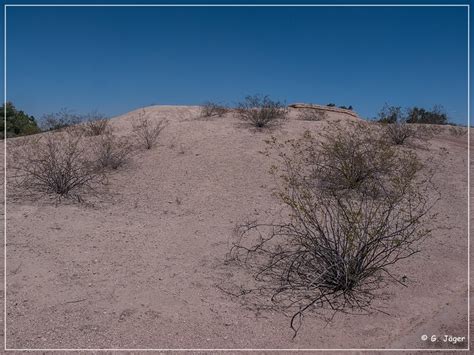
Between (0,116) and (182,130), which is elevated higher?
(0,116)

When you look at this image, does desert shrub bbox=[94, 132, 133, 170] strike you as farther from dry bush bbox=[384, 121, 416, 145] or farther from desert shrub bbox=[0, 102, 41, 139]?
desert shrub bbox=[0, 102, 41, 139]

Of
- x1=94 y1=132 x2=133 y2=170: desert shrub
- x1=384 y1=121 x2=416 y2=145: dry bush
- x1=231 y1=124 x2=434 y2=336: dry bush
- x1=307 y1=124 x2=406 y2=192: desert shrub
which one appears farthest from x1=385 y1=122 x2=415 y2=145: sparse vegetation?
x1=231 y1=124 x2=434 y2=336: dry bush

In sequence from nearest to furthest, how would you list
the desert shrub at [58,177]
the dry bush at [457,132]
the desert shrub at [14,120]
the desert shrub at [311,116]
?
the desert shrub at [58,177]
the desert shrub at [311,116]
the dry bush at [457,132]
the desert shrub at [14,120]

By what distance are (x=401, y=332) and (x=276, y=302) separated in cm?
122

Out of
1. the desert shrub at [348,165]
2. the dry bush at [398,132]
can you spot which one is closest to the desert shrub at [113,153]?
the desert shrub at [348,165]

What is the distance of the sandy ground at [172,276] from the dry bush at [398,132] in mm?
3266

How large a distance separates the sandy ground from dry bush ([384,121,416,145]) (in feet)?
10.7

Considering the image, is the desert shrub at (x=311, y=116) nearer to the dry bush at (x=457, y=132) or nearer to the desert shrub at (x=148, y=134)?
the dry bush at (x=457, y=132)

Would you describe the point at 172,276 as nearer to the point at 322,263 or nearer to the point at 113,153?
the point at 322,263

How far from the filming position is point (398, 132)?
1355 cm

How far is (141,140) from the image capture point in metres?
13.2

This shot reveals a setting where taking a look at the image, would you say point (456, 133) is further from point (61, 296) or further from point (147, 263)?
point (61, 296)

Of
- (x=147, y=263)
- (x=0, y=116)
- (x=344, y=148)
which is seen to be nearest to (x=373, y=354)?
(x=147, y=263)

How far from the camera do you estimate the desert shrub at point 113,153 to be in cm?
1087
